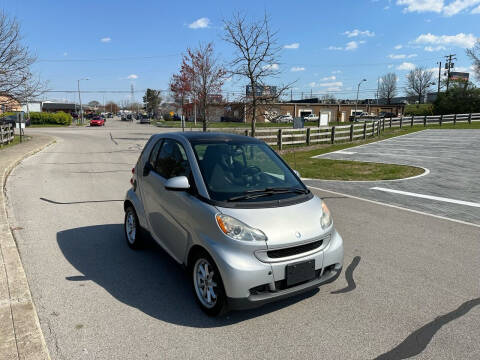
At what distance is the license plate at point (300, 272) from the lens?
129 inches

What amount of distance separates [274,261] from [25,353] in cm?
211

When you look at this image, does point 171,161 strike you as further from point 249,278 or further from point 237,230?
point 249,278

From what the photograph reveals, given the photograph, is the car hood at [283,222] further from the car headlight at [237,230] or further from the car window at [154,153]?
the car window at [154,153]

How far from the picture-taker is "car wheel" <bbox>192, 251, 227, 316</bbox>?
10.7ft

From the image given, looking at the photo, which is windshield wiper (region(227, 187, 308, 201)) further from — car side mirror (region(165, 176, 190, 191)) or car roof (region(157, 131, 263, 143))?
car roof (region(157, 131, 263, 143))

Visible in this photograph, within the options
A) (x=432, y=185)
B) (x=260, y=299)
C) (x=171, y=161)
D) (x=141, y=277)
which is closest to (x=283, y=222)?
(x=260, y=299)

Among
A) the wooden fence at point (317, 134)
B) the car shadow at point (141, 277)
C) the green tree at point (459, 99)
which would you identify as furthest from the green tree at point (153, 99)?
the car shadow at point (141, 277)

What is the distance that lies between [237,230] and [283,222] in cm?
44

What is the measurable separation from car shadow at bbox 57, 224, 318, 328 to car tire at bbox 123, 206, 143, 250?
109 millimetres

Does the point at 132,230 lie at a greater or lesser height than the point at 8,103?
lesser

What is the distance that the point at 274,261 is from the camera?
3.24m

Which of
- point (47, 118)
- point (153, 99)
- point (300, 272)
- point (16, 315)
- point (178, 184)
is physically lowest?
point (16, 315)

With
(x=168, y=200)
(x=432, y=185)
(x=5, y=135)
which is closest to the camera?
(x=168, y=200)

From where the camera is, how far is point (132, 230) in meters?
5.20
